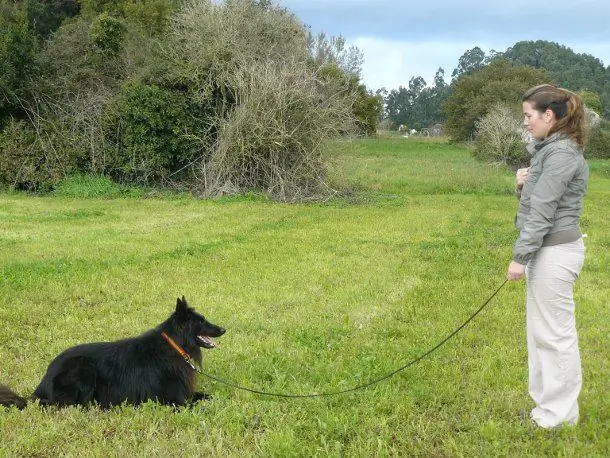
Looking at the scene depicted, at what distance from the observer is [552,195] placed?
3484 mm

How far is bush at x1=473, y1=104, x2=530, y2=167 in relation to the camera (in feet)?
109

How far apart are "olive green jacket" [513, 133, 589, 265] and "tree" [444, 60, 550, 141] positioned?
51.1 metres

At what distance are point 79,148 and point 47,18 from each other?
43.1ft

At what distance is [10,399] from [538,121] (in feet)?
13.7

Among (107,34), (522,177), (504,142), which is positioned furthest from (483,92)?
(522,177)

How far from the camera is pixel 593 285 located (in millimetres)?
8102

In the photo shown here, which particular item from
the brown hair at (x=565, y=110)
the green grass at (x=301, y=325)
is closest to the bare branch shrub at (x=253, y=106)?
the green grass at (x=301, y=325)

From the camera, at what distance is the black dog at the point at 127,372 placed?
4195 mm

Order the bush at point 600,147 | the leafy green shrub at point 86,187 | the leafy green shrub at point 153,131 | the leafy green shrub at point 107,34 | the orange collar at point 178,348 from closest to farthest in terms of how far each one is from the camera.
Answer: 1. the orange collar at point 178,348
2. the leafy green shrub at point 86,187
3. the leafy green shrub at point 153,131
4. the leafy green shrub at point 107,34
5. the bush at point 600,147

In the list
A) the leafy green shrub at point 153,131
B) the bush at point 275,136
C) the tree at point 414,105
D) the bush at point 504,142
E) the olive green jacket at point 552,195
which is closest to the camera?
the olive green jacket at point 552,195

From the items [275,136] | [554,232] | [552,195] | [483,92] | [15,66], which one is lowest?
[554,232]

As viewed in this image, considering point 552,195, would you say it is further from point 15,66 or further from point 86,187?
point 15,66

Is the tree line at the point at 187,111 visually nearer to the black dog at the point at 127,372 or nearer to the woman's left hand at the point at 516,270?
the black dog at the point at 127,372

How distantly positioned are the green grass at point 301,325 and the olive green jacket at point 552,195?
4.35 feet
